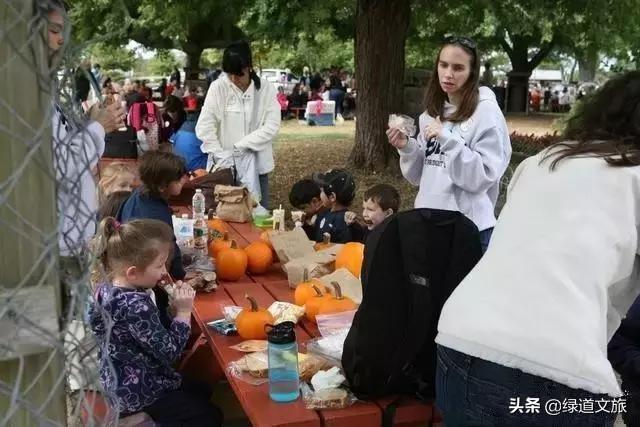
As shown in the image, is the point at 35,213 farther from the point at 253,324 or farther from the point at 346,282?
the point at 346,282

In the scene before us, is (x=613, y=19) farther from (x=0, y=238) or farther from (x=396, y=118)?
(x=0, y=238)

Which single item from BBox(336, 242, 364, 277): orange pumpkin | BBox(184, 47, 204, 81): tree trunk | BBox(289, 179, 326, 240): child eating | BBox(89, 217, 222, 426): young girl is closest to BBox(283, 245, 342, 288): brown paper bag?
BBox(336, 242, 364, 277): orange pumpkin

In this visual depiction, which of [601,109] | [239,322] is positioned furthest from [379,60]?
[601,109]

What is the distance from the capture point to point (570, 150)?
190 cm

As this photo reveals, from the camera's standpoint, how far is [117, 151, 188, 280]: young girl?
3957mm

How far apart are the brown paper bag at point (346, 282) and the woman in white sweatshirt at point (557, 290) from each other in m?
→ 1.26

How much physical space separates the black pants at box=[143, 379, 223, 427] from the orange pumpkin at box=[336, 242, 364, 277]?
93 cm

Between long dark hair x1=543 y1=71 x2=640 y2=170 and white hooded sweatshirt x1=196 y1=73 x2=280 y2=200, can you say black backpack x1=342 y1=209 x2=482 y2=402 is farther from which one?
white hooded sweatshirt x1=196 y1=73 x2=280 y2=200

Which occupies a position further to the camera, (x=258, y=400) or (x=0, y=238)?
(x=258, y=400)

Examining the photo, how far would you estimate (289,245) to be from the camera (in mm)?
4070

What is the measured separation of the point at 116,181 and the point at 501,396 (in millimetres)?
3537

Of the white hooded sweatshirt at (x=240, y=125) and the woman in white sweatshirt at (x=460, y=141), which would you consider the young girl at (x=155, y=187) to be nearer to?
the woman in white sweatshirt at (x=460, y=141)

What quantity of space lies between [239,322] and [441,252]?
993 mm

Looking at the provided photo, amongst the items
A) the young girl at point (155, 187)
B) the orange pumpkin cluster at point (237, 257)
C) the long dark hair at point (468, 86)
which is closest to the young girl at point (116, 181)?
the young girl at point (155, 187)
